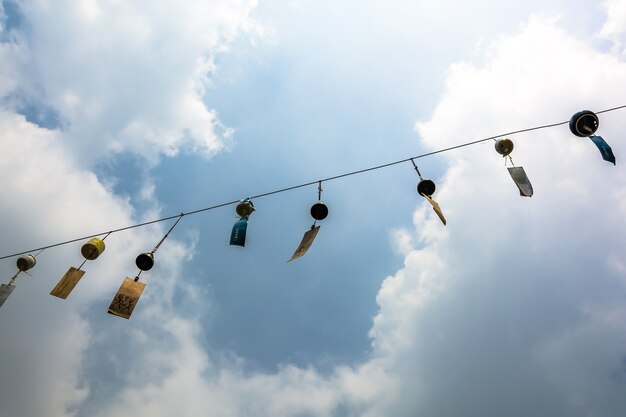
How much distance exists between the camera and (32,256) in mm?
7090

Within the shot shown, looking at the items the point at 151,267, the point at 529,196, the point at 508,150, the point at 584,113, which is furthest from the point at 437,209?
the point at 151,267

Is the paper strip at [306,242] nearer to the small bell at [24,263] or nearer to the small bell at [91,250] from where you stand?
the small bell at [91,250]

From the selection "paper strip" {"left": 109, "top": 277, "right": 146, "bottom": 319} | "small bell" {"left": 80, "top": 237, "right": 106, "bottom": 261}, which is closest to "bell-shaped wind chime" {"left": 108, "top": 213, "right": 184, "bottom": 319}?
"paper strip" {"left": 109, "top": 277, "right": 146, "bottom": 319}

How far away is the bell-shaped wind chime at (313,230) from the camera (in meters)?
→ 5.69

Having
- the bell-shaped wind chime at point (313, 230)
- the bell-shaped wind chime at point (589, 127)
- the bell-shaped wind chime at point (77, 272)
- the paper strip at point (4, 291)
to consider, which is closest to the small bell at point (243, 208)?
the bell-shaped wind chime at point (313, 230)

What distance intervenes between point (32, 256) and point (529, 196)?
1016 centimetres

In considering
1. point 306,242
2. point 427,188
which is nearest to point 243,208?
point 306,242

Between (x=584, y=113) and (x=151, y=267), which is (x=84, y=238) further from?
(x=584, y=113)

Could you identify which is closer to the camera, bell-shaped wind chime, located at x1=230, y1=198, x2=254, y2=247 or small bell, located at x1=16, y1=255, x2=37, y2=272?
bell-shaped wind chime, located at x1=230, y1=198, x2=254, y2=247

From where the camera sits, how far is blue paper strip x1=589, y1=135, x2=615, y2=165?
6074 millimetres

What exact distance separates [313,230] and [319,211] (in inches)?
24.0

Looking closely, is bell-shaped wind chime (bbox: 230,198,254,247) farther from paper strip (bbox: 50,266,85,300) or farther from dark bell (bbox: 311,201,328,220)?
paper strip (bbox: 50,266,85,300)

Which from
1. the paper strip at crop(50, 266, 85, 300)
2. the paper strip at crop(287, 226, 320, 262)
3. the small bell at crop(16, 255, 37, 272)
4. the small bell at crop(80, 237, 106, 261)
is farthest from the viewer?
the small bell at crop(16, 255, 37, 272)

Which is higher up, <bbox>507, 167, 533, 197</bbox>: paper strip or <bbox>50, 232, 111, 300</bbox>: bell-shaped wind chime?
<bbox>507, 167, 533, 197</bbox>: paper strip
